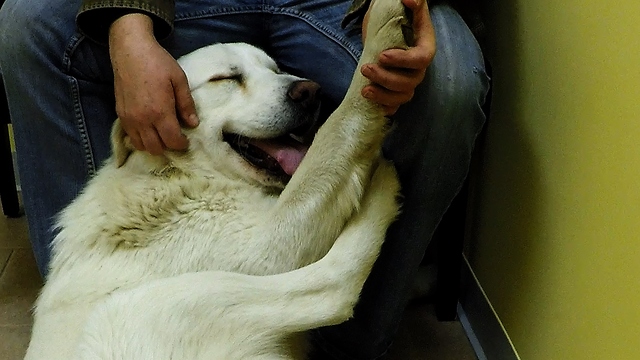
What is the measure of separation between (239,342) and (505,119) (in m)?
0.79

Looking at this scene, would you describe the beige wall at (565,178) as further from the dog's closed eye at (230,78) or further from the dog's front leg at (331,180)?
the dog's closed eye at (230,78)

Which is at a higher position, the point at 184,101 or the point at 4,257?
the point at 184,101

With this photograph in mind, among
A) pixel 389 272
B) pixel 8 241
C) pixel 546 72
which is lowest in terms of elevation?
pixel 8 241

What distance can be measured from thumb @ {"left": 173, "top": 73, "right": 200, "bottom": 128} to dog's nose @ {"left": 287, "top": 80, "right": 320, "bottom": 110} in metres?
0.20

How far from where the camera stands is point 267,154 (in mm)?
1265

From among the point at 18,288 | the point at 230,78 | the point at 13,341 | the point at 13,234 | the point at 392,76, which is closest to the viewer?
the point at 392,76

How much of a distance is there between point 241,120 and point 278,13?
0.33 m

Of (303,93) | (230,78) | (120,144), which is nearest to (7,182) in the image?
(120,144)

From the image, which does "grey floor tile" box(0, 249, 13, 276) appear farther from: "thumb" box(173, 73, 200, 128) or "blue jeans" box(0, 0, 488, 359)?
"thumb" box(173, 73, 200, 128)

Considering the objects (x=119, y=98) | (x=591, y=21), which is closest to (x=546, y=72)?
(x=591, y=21)

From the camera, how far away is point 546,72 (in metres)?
1.15

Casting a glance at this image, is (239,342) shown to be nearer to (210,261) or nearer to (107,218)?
(210,261)

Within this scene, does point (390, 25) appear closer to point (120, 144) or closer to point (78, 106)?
point (120, 144)

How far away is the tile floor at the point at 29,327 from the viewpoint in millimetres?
1597
